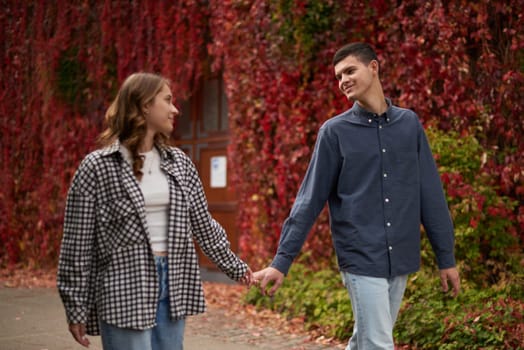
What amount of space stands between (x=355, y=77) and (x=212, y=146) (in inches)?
282

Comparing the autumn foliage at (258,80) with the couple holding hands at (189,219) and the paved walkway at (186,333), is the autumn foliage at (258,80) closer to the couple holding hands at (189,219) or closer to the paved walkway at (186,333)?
the paved walkway at (186,333)

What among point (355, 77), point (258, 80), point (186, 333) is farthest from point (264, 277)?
point (258, 80)

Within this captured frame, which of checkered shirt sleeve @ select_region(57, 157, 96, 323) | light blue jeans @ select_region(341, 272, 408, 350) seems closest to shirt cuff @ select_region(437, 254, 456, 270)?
light blue jeans @ select_region(341, 272, 408, 350)

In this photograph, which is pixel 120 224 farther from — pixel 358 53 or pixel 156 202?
pixel 358 53

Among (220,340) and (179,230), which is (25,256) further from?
(179,230)

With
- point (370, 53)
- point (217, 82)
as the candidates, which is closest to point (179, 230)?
point (370, 53)

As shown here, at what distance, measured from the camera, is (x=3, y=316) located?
7629 millimetres

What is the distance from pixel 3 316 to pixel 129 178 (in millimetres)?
5215

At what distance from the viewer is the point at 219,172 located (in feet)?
35.0

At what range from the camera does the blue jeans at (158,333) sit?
9.82 feet

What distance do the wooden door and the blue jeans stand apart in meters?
7.27

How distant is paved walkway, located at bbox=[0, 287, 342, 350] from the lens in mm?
6184

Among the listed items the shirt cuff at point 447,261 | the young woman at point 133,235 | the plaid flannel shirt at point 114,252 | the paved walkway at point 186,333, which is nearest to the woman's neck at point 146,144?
the young woman at point 133,235

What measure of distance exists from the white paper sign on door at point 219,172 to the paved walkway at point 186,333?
2.72m
